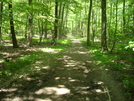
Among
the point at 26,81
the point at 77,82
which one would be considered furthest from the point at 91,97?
the point at 26,81

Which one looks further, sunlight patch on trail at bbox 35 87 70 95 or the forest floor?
sunlight patch on trail at bbox 35 87 70 95

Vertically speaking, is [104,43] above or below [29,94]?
above

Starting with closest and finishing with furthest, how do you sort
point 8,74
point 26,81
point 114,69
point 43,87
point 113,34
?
1. point 43,87
2. point 26,81
3. point 8,74
4. point 114,69
5. point 113,34

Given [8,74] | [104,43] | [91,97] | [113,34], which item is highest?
[113,34]

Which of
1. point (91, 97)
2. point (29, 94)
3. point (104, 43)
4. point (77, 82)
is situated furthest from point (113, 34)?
point (29, 94)

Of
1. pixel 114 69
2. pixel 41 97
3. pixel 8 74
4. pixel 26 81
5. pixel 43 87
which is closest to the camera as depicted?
pixel 41 97

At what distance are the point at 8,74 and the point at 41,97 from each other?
10.1 feet

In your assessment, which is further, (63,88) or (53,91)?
(63,88)

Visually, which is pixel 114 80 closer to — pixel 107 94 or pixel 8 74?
pixel 107 94

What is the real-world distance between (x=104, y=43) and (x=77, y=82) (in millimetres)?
8993

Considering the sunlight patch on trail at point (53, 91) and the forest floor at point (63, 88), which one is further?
the sunlight patch on trail at point (53, 91)

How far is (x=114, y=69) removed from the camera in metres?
7.13

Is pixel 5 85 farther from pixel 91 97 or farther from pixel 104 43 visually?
pixel 104 43

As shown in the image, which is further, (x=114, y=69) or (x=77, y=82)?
(x=114, y=69)
